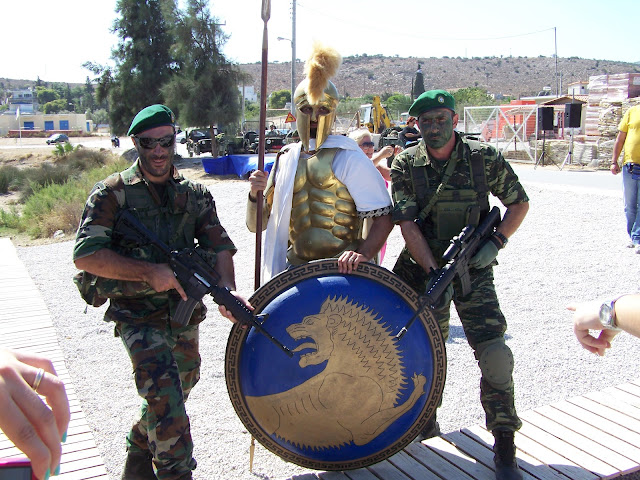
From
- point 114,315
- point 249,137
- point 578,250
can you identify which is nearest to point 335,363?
point 114,315

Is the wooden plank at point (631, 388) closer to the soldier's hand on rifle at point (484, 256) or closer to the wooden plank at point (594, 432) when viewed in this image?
the wooden plank at point (594, 432)

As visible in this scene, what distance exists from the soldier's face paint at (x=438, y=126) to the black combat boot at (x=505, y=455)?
1.51m

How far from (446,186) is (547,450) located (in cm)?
151

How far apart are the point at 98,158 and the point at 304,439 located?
25.8 metres

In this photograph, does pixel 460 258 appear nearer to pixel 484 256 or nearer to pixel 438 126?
pixel 484 256

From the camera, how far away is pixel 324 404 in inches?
105

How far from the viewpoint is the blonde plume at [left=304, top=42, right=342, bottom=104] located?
125 inches

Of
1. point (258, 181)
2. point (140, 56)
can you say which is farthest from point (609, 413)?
point (140, 56)

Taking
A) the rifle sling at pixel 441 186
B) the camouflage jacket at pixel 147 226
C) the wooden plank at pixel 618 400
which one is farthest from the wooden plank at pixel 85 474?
the wooden plank at pixel 618 400

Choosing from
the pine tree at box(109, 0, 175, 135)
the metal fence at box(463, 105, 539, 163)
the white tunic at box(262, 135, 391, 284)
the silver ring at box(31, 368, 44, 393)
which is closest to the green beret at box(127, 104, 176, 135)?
the white tunic at box(262, 135, 391, 284)

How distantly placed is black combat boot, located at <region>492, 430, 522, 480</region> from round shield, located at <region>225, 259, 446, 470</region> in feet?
1.51

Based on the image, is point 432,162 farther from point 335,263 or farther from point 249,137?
point 249,137

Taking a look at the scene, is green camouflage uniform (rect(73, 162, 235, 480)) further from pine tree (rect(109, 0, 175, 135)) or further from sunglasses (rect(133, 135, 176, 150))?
pine tree (rect(109, 0, 175, 135))

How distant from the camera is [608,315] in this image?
1738mm
